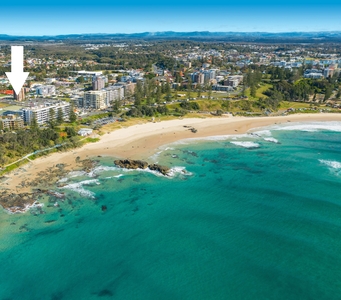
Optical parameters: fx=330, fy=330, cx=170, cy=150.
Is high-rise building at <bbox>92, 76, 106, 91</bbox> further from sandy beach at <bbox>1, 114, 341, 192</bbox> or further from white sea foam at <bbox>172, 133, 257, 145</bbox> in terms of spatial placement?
white sea foam at <bbox>172, 133, 257, 145</bbox>

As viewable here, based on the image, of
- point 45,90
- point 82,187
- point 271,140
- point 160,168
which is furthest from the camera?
point 45,90

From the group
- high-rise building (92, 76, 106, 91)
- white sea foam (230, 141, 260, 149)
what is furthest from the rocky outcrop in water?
high-rise building (92, 76, 106, 91)

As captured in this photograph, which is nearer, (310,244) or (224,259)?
(224,259)

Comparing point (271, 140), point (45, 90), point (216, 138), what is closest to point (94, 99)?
point (45, 90)

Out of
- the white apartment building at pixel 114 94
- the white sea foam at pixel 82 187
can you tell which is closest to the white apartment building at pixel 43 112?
the white apartment building at pixel 114 94

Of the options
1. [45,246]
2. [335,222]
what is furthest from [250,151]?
[45,246]

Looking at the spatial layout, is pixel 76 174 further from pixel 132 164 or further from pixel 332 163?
pixel 332 163

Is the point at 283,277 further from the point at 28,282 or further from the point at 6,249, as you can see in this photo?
the point at 6,249
